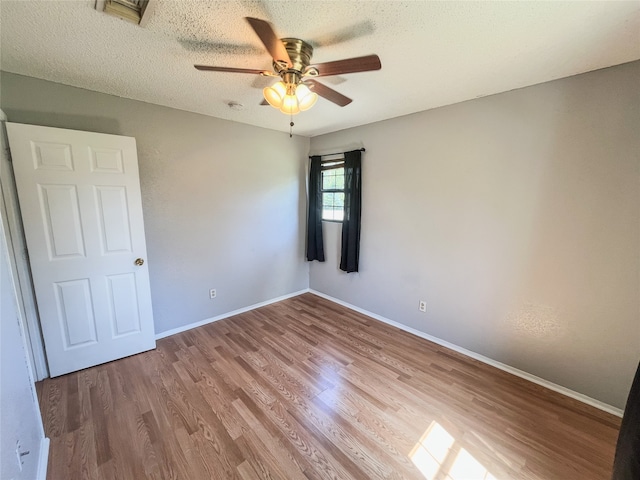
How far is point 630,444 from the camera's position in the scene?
0.97 m

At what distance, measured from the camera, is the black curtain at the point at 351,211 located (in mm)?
3182

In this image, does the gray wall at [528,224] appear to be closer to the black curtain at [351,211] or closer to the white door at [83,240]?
the black curtain at [351,211]

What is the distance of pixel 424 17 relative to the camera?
1.31 m

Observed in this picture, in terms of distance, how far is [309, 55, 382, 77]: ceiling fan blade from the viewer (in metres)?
1.31

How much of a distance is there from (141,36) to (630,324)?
3.61m

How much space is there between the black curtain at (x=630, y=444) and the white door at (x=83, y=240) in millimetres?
3229

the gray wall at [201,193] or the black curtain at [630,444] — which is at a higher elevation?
the gray wall at [201,193]

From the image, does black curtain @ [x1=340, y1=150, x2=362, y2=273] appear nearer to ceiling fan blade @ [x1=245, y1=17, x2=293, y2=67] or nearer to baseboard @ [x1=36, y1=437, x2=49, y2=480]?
ceiling fan blade @ [x1=245, y1=17, x2=293, y2=67]

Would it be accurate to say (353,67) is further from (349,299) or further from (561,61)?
(349,299)

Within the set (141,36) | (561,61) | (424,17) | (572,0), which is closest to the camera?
(572,0)

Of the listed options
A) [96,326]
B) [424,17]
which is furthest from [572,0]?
Result: [96,326]

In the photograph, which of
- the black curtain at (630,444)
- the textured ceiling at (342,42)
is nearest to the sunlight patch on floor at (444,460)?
the black curtain at (630,444)

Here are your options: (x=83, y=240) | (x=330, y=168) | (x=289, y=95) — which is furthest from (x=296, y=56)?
(x=83, y=240)

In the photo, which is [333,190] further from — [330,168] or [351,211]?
[351,211]
